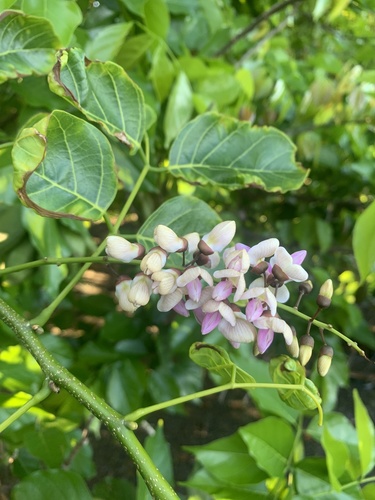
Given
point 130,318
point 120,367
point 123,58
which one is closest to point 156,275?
point 123,58

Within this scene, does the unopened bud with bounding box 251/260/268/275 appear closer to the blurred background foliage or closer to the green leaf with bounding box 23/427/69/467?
the blurred background foliage

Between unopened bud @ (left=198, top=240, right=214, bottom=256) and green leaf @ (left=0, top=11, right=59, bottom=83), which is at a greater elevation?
green leaf @ (left=0, top=11, right=59, bottom=83)

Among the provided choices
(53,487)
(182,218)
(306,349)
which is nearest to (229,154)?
(182,218)

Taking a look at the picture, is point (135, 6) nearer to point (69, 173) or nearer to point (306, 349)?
Answer: point (69, 173)

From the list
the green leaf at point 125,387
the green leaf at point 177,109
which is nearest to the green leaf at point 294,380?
the green leaf at point 177,109

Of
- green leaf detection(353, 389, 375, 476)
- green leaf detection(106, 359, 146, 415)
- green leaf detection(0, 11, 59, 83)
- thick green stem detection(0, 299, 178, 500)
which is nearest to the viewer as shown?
thick green stem detection(0, 299, 178, 500)

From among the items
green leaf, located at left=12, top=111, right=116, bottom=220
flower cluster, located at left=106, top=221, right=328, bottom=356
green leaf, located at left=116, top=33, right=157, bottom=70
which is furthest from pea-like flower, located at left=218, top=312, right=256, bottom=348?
green leaf, located at left=116, top=33, right=157, bottom=70
